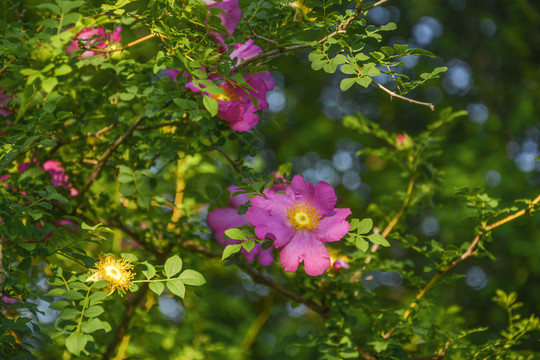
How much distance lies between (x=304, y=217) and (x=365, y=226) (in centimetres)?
10

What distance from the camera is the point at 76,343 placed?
0.61 m

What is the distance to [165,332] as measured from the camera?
139 centimetres

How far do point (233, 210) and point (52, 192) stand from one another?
0.37 meters

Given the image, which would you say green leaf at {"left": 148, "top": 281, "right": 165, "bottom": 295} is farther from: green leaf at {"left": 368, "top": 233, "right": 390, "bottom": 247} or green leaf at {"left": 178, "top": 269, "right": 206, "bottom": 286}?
green leaf at {"left": 368, "top": 233, "right": 390, "bottom": 247}

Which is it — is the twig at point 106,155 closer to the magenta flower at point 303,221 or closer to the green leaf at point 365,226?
the magenta flower at point 303,221

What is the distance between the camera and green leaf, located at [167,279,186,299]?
2.16ft

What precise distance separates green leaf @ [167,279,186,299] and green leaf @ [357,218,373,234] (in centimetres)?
24

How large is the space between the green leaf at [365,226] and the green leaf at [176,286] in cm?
24

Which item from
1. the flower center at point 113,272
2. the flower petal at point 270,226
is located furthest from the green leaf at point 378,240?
the flower center at point 113,272

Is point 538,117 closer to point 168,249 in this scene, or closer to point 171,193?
point 171,193

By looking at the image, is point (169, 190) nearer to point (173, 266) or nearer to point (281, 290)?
point (281, 290)

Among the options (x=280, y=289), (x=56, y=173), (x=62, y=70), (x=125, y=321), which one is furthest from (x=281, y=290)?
(x=62, y=70)

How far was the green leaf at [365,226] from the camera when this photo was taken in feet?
2.41

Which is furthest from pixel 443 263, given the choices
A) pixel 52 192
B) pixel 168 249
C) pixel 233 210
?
pixel 52 192
